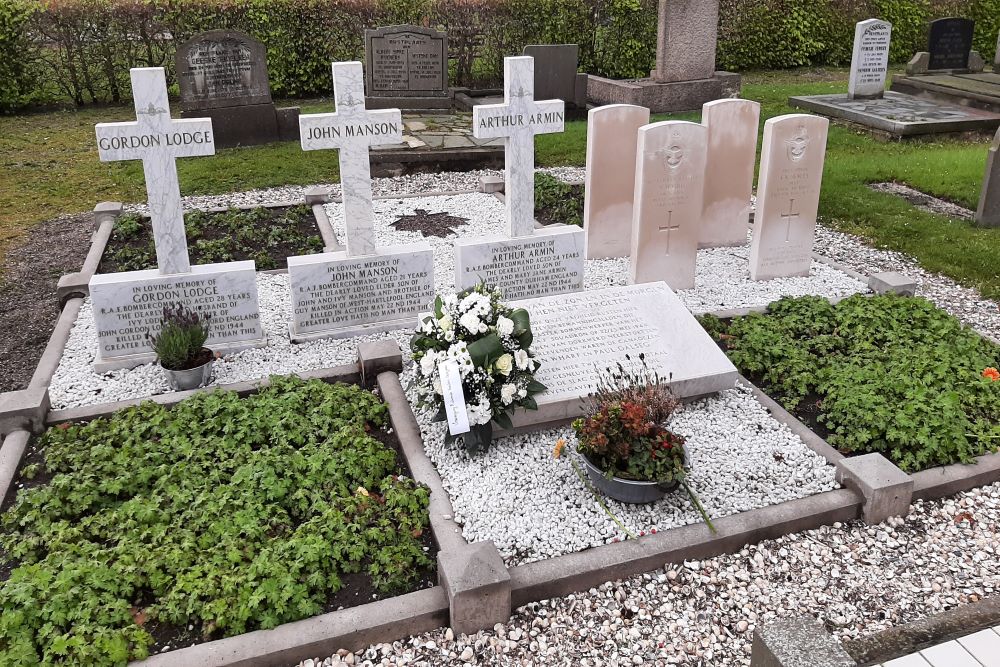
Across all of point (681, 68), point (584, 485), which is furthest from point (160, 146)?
point (681, 68)

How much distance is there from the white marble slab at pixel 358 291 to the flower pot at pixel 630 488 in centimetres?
272

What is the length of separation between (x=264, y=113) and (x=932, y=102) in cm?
1196

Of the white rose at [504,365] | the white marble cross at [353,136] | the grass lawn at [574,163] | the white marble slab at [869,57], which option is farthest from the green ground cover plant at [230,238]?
the white marble slab at [869,57]

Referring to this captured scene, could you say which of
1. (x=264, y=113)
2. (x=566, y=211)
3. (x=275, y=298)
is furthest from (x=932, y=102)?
(x=275, y=298)

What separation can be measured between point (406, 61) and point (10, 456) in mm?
10341

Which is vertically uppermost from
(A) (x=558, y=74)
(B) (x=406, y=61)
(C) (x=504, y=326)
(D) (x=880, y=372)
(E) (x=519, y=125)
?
(B) (x=406, y=61)

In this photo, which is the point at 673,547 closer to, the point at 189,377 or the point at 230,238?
the point at 189,377

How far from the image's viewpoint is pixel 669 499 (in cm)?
455

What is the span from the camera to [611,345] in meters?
5.49

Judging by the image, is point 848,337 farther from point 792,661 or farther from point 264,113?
point 264,113

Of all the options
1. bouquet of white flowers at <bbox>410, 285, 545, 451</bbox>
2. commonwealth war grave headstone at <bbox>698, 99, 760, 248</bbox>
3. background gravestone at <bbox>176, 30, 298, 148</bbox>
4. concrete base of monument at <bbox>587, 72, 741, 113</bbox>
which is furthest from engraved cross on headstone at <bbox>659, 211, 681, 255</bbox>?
background gravestone at <bbox>176, 30, 298, 148</bbox>

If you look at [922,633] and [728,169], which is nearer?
[922,633]

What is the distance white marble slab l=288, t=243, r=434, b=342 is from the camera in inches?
252

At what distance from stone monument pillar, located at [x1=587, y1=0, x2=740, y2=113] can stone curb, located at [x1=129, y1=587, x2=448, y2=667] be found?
1208 centimetres
